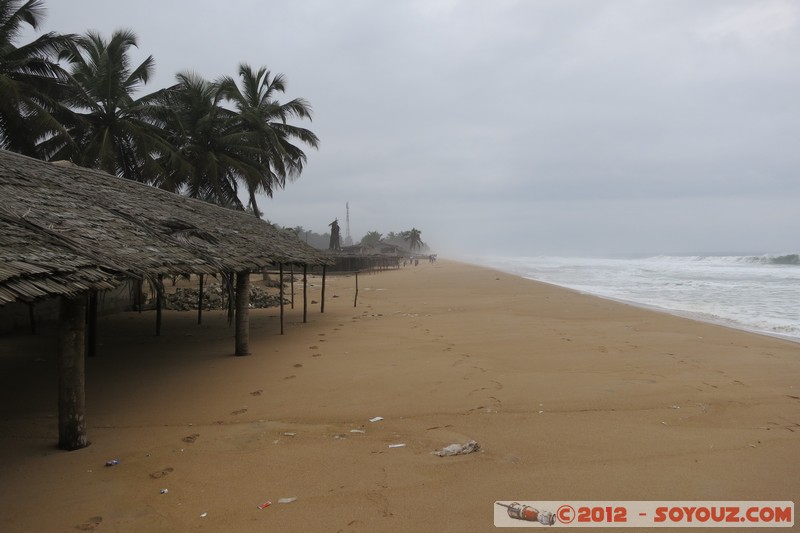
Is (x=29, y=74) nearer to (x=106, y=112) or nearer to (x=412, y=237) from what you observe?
(x=106, y=112)

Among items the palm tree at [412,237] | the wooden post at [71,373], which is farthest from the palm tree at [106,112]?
the palm tree at [412,237]

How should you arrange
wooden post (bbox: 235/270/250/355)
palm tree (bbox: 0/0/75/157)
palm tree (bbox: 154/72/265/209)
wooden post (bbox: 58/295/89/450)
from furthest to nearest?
palm tree (bbox: 154/72/265/209) < palm tree (bbox: 0/0/75/157) < wooden post (bbox: 235/270/250/355) < wooden post (bbox: 58/295/89/450)

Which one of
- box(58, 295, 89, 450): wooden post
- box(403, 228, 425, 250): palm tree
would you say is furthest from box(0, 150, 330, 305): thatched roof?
box(403, 228, 425, 250): palm tree

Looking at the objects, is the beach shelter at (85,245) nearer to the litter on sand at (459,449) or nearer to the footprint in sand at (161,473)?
the footprint in sand at (161,473)

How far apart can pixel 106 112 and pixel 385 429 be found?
57.3 ft

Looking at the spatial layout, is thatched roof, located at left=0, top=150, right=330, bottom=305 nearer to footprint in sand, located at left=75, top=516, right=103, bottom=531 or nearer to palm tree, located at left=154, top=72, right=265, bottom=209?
footprint in sand, located at left=75, top=516, right=103, bottom=531

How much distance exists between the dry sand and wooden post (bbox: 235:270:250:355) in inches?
13.3

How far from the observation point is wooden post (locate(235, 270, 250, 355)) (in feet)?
28.8

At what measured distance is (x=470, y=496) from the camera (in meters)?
3.80

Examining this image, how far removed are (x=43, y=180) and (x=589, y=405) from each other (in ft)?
27.1

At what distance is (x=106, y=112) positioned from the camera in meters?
17.3

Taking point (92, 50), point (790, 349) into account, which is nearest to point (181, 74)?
point (92, 50)

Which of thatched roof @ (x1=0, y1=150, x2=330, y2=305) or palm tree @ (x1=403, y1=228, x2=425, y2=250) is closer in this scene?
thatched roof @ (x1=0, y1=150, x2=330, y2=305)

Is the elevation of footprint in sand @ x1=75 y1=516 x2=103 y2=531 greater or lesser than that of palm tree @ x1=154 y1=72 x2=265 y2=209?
lesser
